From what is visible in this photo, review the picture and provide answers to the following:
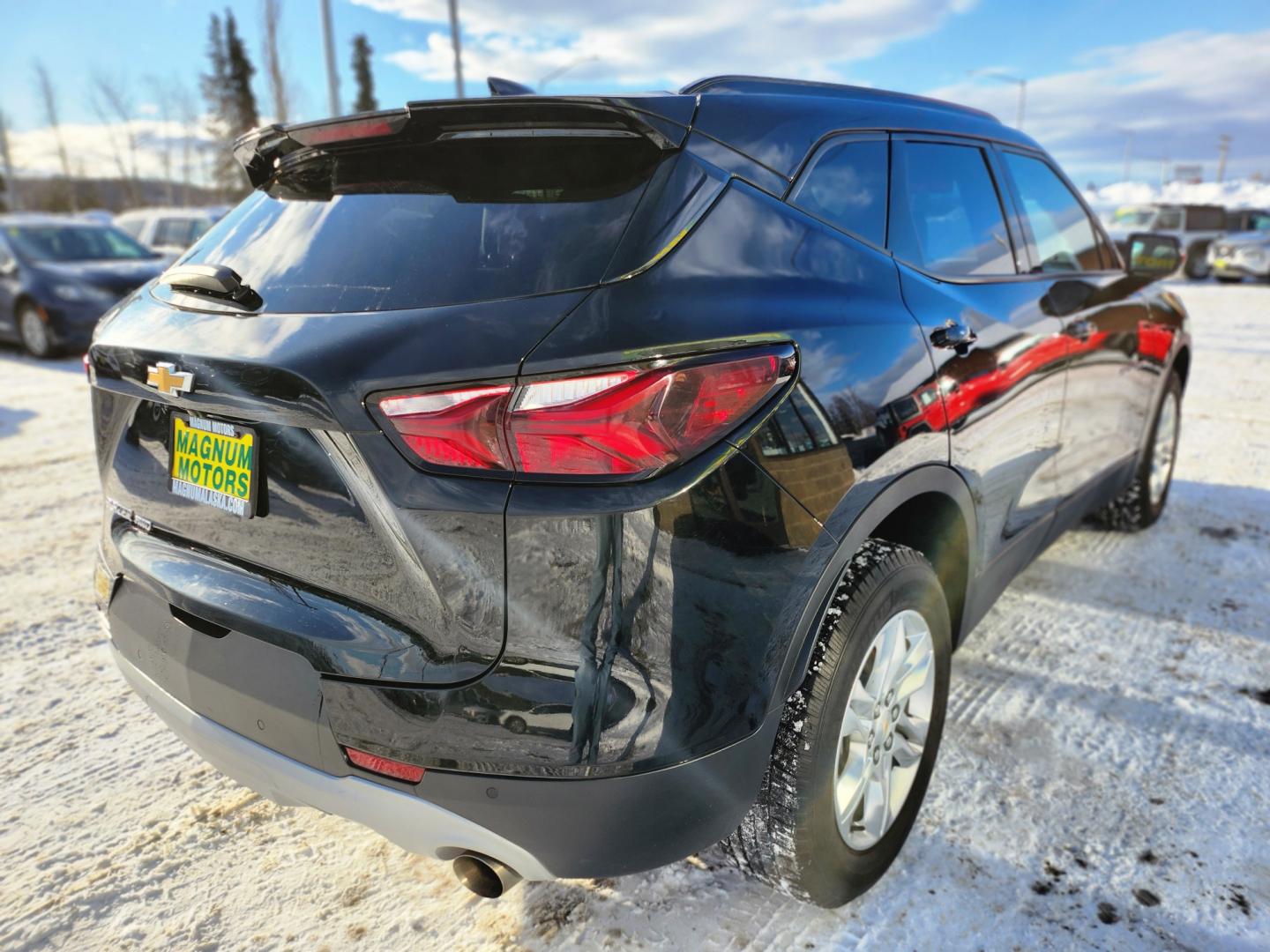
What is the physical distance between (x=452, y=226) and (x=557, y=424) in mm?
553

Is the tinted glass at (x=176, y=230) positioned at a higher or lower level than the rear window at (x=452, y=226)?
higher

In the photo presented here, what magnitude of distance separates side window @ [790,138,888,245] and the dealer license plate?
122 cm

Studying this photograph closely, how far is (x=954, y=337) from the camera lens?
2197 mm

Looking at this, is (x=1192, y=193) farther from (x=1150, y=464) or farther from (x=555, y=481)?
(x=555, y=481)

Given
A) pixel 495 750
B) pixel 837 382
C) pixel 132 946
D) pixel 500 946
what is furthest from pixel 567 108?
pixel 132 946

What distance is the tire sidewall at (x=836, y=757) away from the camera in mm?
1787

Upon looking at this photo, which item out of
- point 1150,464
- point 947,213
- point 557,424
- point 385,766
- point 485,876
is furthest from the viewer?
point 1150,464

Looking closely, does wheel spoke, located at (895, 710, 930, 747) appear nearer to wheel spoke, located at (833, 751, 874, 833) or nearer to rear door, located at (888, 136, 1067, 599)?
wheel spoke, located at (833, 751, 874, 833)

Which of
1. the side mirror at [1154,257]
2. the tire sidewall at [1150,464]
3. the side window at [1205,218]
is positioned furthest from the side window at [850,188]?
the side window at [1205,218]

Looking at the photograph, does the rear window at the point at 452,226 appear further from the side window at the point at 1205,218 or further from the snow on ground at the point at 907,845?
the side window at the point at 1205,218

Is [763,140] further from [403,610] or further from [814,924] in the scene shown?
[814,924]

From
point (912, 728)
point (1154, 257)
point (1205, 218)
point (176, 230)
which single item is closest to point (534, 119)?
point (912, 728)

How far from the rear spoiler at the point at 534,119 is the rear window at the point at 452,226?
0.07ft

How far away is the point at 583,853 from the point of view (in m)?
1.55
